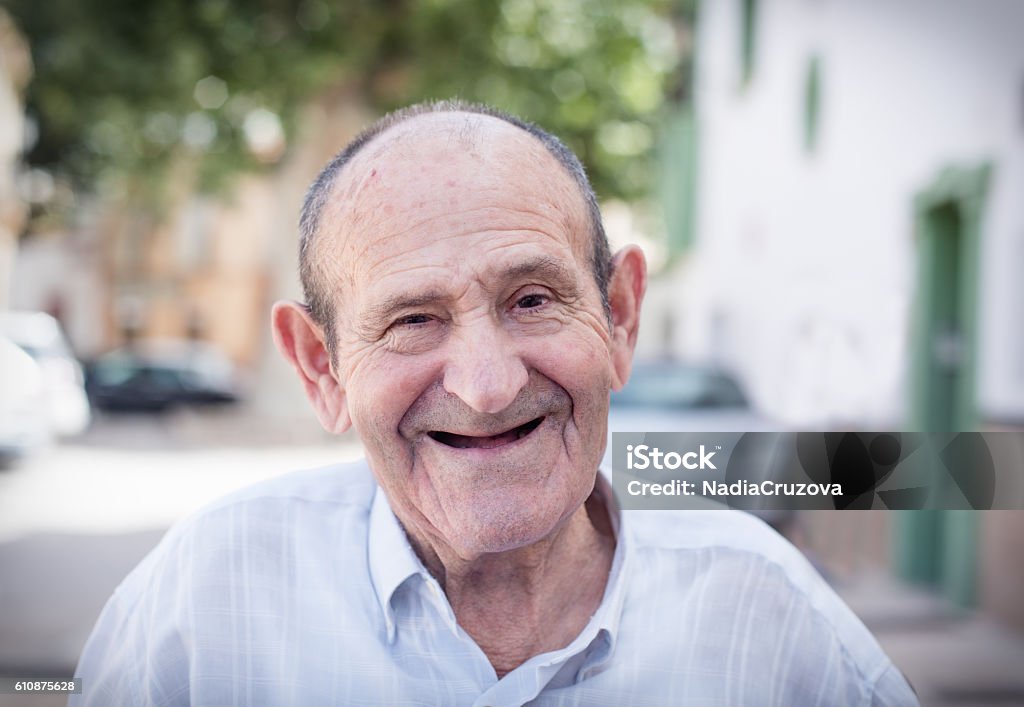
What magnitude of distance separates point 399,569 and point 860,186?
125 inches

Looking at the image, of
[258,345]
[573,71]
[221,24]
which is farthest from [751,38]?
[258,345]

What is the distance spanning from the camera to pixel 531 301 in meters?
1.14

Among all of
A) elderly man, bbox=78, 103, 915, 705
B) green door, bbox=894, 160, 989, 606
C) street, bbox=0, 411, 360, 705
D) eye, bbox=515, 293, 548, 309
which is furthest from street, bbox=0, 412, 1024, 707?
eye, bbox=515, 293, 548, 309

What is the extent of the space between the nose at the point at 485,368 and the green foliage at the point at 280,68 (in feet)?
6.51

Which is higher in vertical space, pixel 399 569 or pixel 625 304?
pixel 625 304

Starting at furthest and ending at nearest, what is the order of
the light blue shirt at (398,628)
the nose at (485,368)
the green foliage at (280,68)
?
the green foliage at (280,68) → the light blue shirt at (398,628) → the nose at (485,368)

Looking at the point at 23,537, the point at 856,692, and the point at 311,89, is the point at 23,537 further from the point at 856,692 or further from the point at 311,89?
the point at 311,89

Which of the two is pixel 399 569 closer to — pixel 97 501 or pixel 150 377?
pixel 97 501

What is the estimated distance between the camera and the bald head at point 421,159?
3.72 ft

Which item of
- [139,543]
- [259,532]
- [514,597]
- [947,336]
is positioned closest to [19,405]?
[139,543]

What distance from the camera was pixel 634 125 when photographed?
7.52m

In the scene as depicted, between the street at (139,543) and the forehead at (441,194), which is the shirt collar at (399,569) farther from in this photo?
the forehead at (441,194)

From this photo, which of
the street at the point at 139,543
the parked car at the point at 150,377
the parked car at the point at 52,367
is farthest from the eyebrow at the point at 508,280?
the parked car at the point at 150,377

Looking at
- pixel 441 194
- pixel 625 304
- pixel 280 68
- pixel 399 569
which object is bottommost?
pixel 399 569
